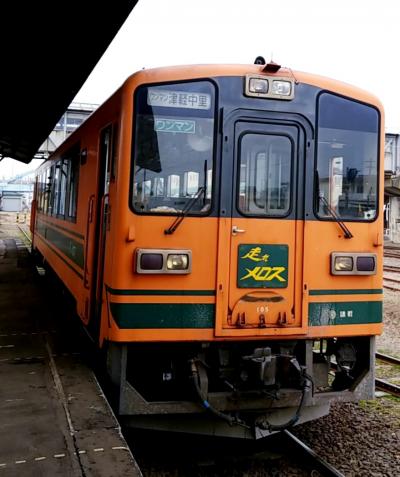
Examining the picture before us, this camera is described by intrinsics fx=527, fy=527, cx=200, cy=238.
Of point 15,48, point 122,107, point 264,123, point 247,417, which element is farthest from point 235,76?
point 15,48

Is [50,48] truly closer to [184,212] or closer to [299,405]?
[184,212]

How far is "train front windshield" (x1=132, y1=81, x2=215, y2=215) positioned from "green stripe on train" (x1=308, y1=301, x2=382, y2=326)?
1.24 meters

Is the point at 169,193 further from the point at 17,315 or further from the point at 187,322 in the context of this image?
the point at 17,315

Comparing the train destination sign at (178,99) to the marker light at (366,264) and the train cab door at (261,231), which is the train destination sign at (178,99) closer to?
the train cab door at (261,231)

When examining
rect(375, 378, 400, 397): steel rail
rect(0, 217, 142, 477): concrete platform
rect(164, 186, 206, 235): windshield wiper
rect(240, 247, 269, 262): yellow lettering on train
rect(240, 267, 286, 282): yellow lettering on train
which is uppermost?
rect(164, 186, 206, 235): windshield wiper

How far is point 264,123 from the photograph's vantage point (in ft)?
13.9

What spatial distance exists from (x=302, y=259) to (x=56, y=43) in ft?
17.5

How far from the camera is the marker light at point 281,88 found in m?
4.23

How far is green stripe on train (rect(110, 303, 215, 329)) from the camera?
3.98 meters

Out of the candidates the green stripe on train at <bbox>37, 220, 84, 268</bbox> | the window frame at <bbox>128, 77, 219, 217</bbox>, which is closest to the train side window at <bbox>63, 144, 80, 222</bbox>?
the green stripe on train at <bbox>37, 220, 84, 268</bbox>

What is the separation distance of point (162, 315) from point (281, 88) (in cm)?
204

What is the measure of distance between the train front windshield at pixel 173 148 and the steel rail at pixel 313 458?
7.22 ft

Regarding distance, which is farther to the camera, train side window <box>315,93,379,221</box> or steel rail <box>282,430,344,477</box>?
train side window <box>315,93,379,221</box>

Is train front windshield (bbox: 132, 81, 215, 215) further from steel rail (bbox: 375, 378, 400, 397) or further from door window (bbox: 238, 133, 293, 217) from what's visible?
steel rail (bbox: 375, 378, 400, 397)
